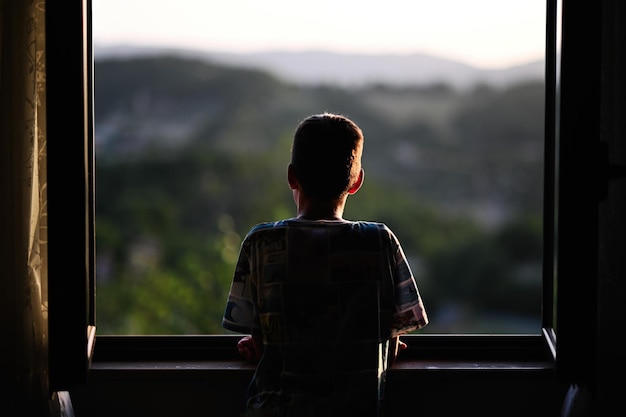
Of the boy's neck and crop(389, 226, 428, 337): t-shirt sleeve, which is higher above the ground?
the boy's neck

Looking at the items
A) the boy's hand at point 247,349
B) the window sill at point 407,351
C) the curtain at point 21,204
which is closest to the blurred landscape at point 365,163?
the window sill at point 407,351

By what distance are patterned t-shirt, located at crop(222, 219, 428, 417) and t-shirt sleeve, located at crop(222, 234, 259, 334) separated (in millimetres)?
25

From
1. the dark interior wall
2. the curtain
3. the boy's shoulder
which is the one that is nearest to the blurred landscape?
the curtain

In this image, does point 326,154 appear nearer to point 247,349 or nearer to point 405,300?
point 405,300

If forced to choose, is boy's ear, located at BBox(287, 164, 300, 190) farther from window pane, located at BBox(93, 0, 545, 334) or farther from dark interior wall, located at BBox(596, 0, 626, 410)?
window pane, located at BBox(93, 0, 545, 334)

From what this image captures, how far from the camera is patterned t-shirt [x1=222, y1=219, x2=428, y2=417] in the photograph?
4.37 ft

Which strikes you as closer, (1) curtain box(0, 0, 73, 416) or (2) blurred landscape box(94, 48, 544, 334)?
(1) curtain box(0, 0, 73, 416)

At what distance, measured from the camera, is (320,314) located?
1.34 m

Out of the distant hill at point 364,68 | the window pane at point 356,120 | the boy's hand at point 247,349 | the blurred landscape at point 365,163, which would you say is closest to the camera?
the boy's hand at point 247,349

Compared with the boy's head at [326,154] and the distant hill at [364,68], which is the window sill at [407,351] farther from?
the distant hill at [364,68]

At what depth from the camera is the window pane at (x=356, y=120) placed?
24.7 feet

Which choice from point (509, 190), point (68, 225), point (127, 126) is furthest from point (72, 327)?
point (509, 190)

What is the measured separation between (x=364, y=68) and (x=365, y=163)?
1435 millimetres

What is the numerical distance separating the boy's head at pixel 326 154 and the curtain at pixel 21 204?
1.61ft
